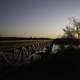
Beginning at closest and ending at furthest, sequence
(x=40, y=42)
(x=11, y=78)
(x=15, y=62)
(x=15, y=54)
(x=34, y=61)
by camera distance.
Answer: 1. (x=11, y=78)
2. (x=34, y=61)
3. (x=15, y=62)
4. (x=15, y=54)
5. (x=40, y=42)

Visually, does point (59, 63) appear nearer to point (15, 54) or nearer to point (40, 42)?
point (15, 54)

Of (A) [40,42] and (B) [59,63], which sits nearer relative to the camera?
(B) [59,63]

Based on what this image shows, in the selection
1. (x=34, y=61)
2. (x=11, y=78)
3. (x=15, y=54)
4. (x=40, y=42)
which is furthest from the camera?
(x=40, y=42)

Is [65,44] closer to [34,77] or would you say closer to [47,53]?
[47,53]

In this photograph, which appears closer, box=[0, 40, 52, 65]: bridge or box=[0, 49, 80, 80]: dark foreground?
box=[0, 49, 80, 80]: dark foreground

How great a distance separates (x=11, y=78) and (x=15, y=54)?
506 cm

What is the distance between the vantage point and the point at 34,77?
589 cm

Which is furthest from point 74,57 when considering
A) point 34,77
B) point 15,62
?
point 15,62

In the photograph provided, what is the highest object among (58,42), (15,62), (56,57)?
(58,42)

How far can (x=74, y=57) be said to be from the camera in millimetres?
6172

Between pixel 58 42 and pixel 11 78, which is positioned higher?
pixel 58 42

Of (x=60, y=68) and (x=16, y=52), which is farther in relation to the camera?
(x=16, y=52)

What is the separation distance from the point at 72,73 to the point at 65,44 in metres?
0.96

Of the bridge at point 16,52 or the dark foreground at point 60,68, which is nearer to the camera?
the dark foreground at point 60,68
